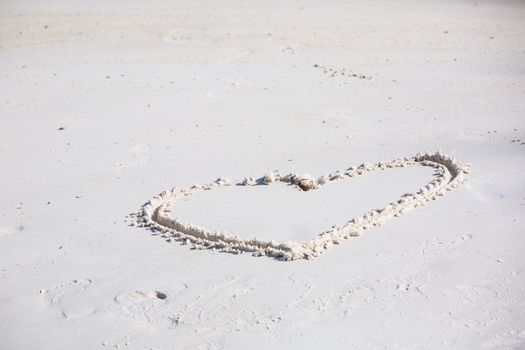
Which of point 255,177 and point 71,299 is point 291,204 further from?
point 71,299

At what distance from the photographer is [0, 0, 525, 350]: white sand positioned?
3885 millimetres

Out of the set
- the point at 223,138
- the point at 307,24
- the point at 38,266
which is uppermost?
the point at 307,24

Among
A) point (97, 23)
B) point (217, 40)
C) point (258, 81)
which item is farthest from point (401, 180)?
point (97, 23)

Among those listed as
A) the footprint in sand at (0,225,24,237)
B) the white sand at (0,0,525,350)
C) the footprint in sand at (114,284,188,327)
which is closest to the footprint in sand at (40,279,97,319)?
the white sand at (0,0,525,350)

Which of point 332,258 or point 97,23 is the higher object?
point 97,23

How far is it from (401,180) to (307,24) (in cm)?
616

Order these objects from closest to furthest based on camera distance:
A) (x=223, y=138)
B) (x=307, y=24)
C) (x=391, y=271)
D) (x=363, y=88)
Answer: (x=391, y=271), (x=223, y=138), (x=363, y=88), (x=307, y=24)

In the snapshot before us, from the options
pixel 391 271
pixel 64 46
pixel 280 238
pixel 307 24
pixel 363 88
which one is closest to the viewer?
pixel 391 271

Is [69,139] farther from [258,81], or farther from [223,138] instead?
[258,81]

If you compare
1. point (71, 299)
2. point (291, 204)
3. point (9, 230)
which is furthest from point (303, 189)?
point (9, 230)

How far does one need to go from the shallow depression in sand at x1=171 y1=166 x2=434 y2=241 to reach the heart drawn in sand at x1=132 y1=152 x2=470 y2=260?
7cm

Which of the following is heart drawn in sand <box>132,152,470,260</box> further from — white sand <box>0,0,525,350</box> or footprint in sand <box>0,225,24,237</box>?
footprint in sand <box>0,225,24,237</box>

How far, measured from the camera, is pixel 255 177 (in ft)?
19.1

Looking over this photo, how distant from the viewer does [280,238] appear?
15.7 feet
